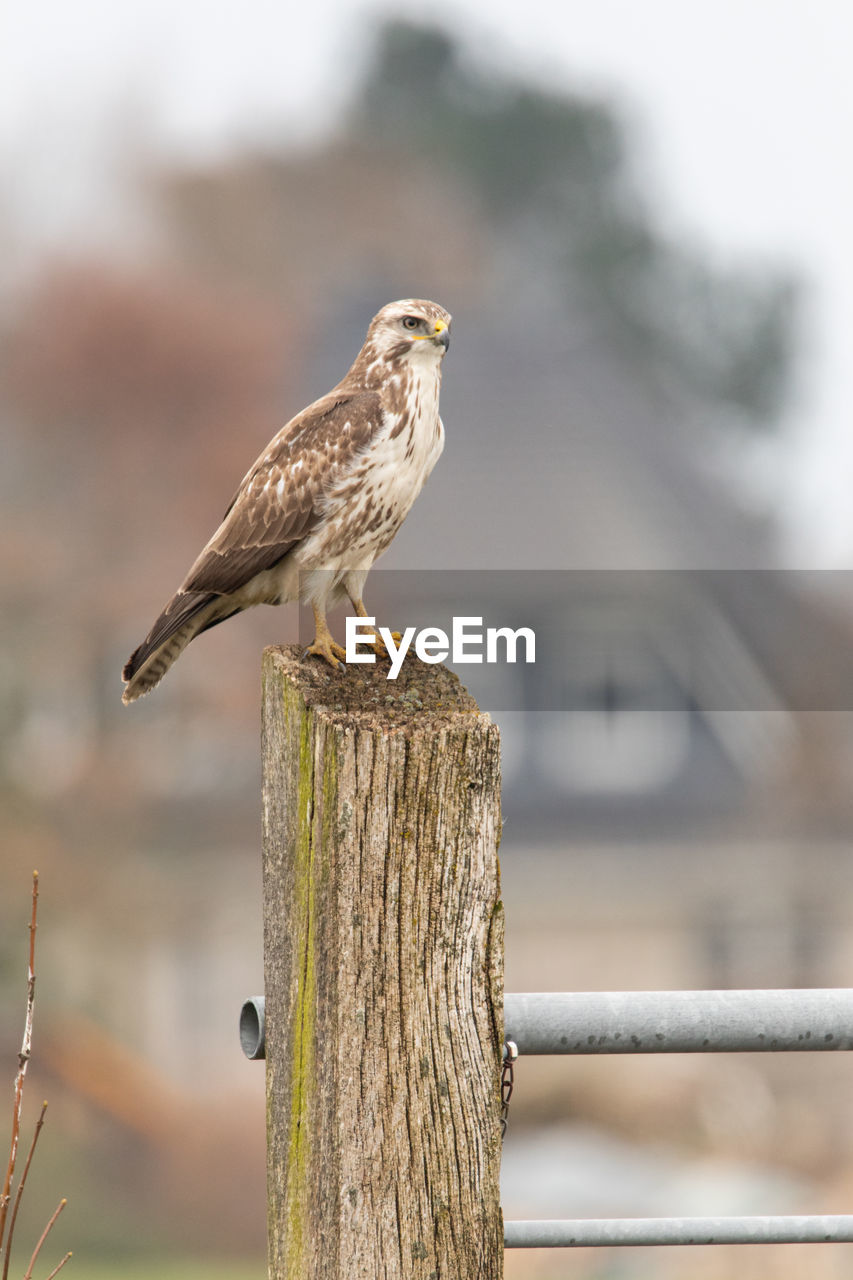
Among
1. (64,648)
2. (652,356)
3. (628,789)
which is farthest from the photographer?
(652,356)

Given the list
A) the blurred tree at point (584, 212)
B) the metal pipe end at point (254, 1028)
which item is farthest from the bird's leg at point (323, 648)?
the blurred tree at point (584, 212)

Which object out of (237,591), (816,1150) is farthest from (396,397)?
(816,1150)

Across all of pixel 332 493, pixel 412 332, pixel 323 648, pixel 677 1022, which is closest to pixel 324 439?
pixel 332 493

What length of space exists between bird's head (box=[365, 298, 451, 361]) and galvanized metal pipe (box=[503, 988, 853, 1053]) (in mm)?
1358

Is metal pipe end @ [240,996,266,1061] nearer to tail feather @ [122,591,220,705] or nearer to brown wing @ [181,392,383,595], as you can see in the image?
tail feather @ [122,591,220,705]

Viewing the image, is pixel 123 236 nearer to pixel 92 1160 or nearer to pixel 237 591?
pixel 92 1160

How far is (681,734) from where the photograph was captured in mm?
28109

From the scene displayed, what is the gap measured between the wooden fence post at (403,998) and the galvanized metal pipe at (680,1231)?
239mm

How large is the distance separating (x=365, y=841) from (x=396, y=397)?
1.41m

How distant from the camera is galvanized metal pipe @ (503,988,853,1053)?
1.67 m

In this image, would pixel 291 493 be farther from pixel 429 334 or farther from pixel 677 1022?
pixel 677 1022

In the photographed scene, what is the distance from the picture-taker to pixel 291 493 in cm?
266

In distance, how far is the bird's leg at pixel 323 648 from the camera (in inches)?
67.2

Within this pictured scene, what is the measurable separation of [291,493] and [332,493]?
71 millimetres
